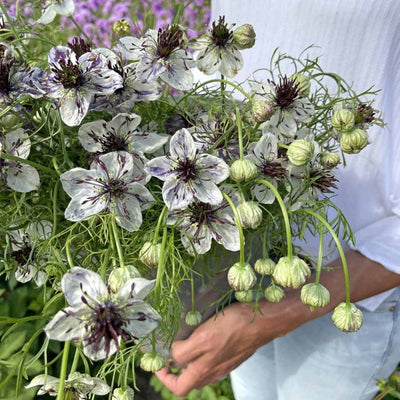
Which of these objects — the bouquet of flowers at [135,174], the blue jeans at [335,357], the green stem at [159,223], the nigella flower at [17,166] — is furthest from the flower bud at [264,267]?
the blue jeans at [335,357]

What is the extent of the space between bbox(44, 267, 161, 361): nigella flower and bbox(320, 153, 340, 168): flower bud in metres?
0.21

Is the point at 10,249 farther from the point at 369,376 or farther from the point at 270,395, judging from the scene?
the point at 270,395

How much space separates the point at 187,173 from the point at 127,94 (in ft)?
0.26

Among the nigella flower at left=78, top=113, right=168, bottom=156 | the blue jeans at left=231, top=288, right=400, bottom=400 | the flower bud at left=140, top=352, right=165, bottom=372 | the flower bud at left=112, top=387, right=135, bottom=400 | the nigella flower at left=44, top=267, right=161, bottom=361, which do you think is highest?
the nigella flower at left=78, top=113, right=168, bottom=156

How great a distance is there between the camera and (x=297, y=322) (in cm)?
69

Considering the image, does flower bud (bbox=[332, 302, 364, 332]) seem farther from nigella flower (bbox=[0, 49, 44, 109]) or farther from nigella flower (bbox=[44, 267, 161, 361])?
nigella flower (bbox=[0, 49, 44, 109])

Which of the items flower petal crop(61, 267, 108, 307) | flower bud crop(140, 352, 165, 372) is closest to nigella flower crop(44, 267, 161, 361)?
flower petal crop(61, 267, 108, 307)

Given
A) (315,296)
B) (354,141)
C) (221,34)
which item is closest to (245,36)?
(221,34)

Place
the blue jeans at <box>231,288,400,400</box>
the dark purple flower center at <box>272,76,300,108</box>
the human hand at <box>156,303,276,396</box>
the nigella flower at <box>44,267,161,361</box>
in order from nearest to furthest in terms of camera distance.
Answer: the nigella flower at <box>44,267,161,361</box> → the dark purple flower center at <box>272,76,300,108</box> → the human hand at <box>156,303,276,396</box> → the blue jeans at <box>231,288,400,400</box>

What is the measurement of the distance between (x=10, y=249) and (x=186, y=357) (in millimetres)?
326

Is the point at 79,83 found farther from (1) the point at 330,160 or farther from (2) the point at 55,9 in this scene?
(1) the point at 330,160

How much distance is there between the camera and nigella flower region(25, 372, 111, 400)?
37 centimetres

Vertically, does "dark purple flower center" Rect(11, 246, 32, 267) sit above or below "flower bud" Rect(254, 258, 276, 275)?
below

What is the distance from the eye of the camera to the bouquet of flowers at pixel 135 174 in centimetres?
36
